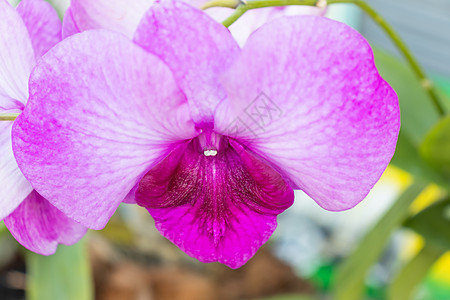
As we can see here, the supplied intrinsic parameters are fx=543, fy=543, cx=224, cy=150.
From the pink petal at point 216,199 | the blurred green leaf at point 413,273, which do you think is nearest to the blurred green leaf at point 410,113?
the blurred green leaf at point 413,273

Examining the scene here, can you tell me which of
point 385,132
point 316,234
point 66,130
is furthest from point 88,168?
point 316,234

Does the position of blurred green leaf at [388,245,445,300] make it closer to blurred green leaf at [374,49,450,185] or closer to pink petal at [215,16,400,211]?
blurred green leaf at [374,49,450,185]

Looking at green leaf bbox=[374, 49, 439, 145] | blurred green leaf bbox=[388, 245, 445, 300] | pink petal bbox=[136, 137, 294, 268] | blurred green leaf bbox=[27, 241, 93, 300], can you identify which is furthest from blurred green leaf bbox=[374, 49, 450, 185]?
blurred green leaf bbox=[27, 241, 93, 300]

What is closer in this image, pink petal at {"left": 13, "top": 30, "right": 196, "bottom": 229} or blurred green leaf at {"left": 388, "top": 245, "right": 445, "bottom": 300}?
pink petal at {"left": 13, "top": 30, "right": 196, "bottom": 229}

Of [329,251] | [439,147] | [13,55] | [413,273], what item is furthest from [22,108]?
[329,251]

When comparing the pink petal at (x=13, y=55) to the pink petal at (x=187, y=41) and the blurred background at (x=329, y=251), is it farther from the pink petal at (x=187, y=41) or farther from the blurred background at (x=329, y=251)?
the blurred background at (x=329, y=251)

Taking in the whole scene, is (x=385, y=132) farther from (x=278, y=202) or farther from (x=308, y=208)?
(x=308, y=208)
